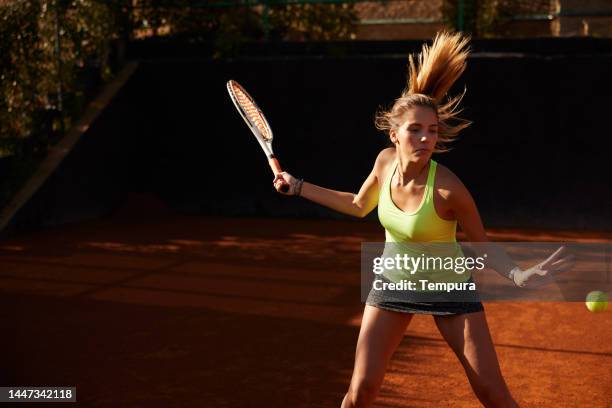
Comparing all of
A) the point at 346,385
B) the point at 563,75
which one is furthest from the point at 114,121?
the point at 346,385

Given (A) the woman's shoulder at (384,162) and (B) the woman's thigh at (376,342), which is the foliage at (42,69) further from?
(B) the woman's thigh at (376,342)

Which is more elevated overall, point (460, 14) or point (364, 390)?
point (460, 14)

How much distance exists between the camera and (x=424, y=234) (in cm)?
350

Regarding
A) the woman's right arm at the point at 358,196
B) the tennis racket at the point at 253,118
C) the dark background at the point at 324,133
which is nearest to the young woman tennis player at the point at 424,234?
the woman's right arm at the point at 358,196

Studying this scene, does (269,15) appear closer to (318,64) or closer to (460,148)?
(318,64)

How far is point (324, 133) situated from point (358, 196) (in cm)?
764

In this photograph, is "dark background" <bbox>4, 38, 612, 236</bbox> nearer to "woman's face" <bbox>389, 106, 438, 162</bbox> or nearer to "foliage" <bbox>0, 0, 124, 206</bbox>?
"foliage" <bbox>0, 0, 124, 206</bbox>

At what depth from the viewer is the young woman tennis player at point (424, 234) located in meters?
3.37

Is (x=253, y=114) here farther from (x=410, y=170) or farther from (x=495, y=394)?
(x=495, y=394)

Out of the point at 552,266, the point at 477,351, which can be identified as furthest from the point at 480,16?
the point at 477,351

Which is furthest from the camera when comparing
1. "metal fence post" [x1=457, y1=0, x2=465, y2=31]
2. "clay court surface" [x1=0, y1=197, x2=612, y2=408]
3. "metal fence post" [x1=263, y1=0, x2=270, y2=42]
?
"metal fence post" [x1=263, y1=0, x2=270, y2=42]

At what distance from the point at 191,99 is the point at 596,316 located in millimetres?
7429

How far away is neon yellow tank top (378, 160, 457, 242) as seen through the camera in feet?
11.4

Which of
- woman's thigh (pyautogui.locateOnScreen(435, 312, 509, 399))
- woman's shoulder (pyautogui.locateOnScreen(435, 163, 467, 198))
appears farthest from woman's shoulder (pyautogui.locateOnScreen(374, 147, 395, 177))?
woman's thigh (pyautogui.locateOnScreen(435, 312, 509, 399))
